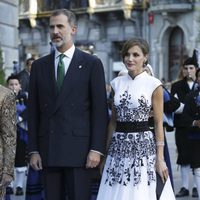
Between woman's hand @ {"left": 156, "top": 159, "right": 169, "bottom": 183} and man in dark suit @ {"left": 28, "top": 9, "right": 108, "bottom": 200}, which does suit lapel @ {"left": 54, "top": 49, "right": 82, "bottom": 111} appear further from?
woman's hand @ {"left": 156, "top": 159, "right": 169, "bottom": 183}

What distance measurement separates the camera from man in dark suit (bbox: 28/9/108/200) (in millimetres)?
5434

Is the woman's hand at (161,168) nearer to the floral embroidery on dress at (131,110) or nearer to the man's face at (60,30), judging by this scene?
the floral embroidery on dress at (131,110)

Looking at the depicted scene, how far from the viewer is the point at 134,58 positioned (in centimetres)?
579

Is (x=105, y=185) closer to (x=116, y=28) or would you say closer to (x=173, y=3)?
(x=173, y=3)

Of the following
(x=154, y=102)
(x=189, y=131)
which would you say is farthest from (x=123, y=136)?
(x=189, y=131)

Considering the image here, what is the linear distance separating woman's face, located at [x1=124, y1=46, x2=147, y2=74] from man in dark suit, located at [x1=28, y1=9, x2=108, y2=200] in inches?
14.0

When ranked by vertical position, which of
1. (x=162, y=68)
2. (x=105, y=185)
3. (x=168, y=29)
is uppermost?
(x=168, y=29)

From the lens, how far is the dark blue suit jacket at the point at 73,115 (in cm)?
544

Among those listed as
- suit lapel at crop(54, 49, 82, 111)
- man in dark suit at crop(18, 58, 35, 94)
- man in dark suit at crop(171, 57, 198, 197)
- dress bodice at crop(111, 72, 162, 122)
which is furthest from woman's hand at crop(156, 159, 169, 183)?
man in dark suit at crop(18, 58, 35, 94)

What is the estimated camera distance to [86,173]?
18.1ft

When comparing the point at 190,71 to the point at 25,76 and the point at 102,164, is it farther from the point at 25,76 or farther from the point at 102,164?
the point at 102,164

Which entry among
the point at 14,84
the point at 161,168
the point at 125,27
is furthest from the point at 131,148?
the point at 125,27

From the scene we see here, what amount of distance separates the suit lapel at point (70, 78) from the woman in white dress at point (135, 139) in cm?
53

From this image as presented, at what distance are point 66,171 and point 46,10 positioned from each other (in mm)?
40582
